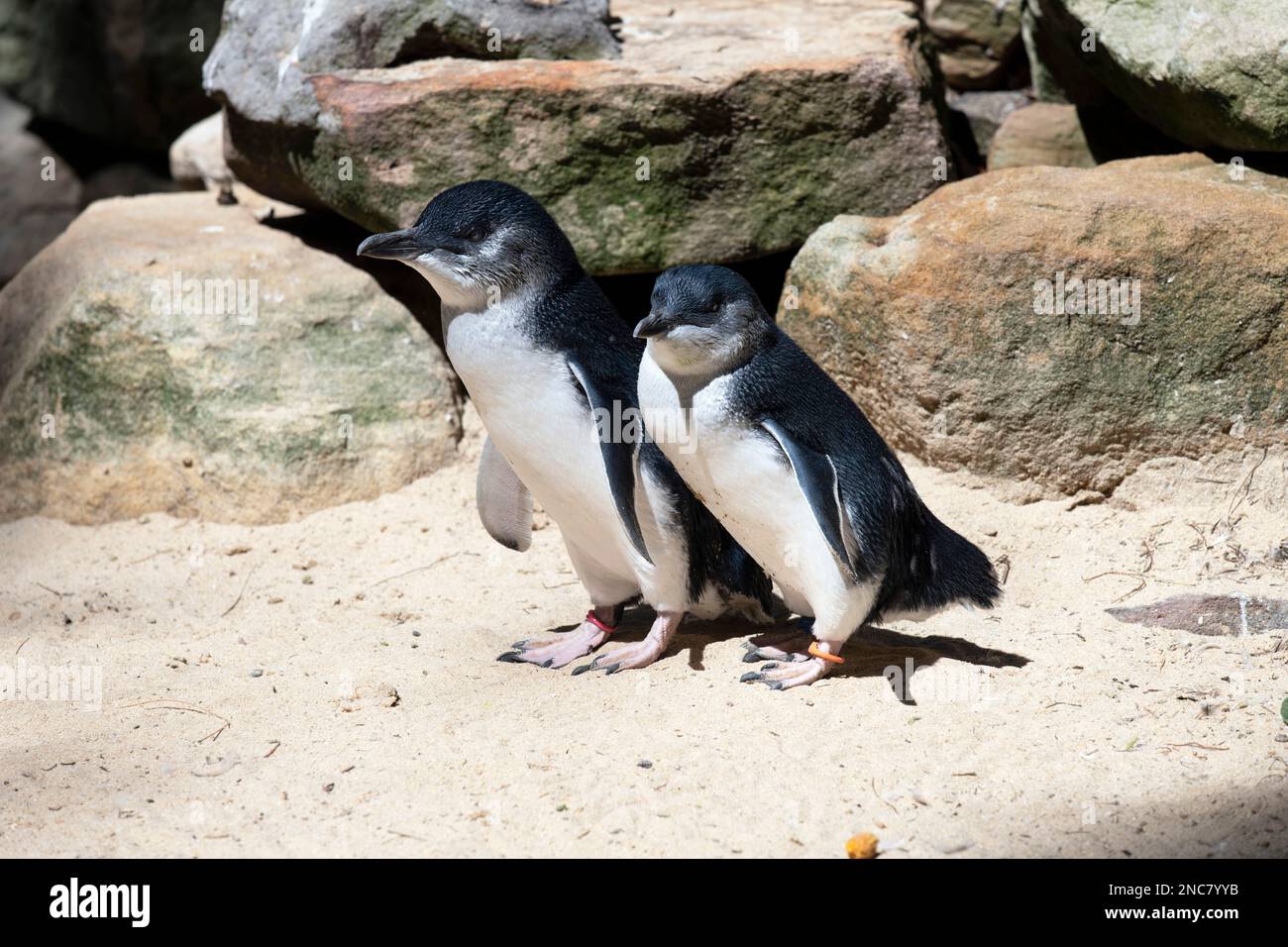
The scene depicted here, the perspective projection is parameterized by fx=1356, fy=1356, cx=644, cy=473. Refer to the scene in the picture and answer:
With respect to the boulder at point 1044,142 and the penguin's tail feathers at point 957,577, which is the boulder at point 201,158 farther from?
the penguin's tail feathers at point 957,577

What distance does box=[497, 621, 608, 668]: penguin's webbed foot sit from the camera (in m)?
3.95

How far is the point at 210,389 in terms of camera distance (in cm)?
520

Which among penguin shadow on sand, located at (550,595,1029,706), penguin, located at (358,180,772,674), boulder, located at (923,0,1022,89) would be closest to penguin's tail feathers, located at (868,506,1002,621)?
penguin shadow on sand, located at (550,595,1029,706)

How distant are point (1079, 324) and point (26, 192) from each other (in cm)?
753

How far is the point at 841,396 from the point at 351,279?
8.60 ft

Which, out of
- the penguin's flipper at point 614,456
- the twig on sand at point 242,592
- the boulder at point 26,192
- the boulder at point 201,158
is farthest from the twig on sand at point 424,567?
the boulder at point 26,192

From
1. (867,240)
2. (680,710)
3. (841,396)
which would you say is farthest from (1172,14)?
(680,710)

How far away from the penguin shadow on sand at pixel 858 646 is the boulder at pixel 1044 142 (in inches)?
107

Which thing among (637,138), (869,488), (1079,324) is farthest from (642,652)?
(637,138)

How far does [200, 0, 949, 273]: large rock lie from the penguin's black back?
6.11 ft

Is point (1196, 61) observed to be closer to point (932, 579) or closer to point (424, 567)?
point (932, 579)

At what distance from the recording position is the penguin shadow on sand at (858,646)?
3703mm

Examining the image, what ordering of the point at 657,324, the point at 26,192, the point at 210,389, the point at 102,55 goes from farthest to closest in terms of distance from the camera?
the point at 102,55 → the point at 26,192 → the point at 210,389 → the point at 657,324

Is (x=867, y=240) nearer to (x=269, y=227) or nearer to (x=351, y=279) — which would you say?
(x=351, y=279)
